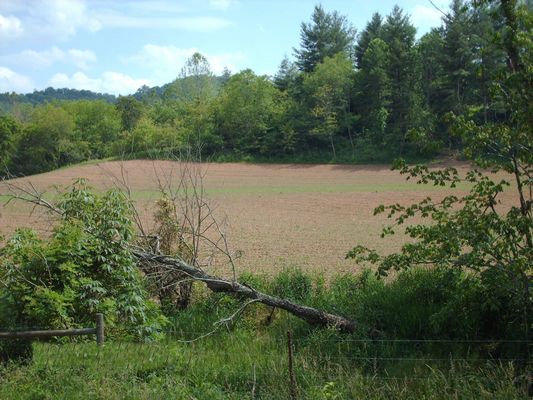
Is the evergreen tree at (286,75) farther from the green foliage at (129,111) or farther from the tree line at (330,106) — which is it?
the green foliage at (129,111)

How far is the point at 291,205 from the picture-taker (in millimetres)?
37875

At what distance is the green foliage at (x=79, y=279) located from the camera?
7.92 meters

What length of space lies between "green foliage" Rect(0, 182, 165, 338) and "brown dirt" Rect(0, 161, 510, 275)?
1.91 m

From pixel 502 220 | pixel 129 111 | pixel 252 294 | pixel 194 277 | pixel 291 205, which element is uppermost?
pixel 129 111

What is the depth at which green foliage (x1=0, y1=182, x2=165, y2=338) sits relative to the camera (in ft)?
26.0

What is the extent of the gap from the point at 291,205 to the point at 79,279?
2989 cm

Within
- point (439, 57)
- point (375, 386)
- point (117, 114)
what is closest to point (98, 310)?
point (375, 386)

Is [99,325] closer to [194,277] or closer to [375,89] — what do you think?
[194,277]

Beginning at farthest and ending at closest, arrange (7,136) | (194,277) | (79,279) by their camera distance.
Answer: (7,136)
(194,277)
(79,279)

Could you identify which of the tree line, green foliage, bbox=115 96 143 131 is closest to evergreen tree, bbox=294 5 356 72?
the tree line

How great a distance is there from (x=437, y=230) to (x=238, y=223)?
21546mm

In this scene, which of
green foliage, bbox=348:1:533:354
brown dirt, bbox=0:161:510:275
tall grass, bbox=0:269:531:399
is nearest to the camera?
tall grass, bbox=0:269:531:399

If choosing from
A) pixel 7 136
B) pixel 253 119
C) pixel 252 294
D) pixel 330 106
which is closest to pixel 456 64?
pixel 330 106

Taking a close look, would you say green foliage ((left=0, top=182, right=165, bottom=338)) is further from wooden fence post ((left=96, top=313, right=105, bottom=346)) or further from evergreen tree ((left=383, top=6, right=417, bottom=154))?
evergreen tree ((left=383, top=6, right=417, bottom=154))
